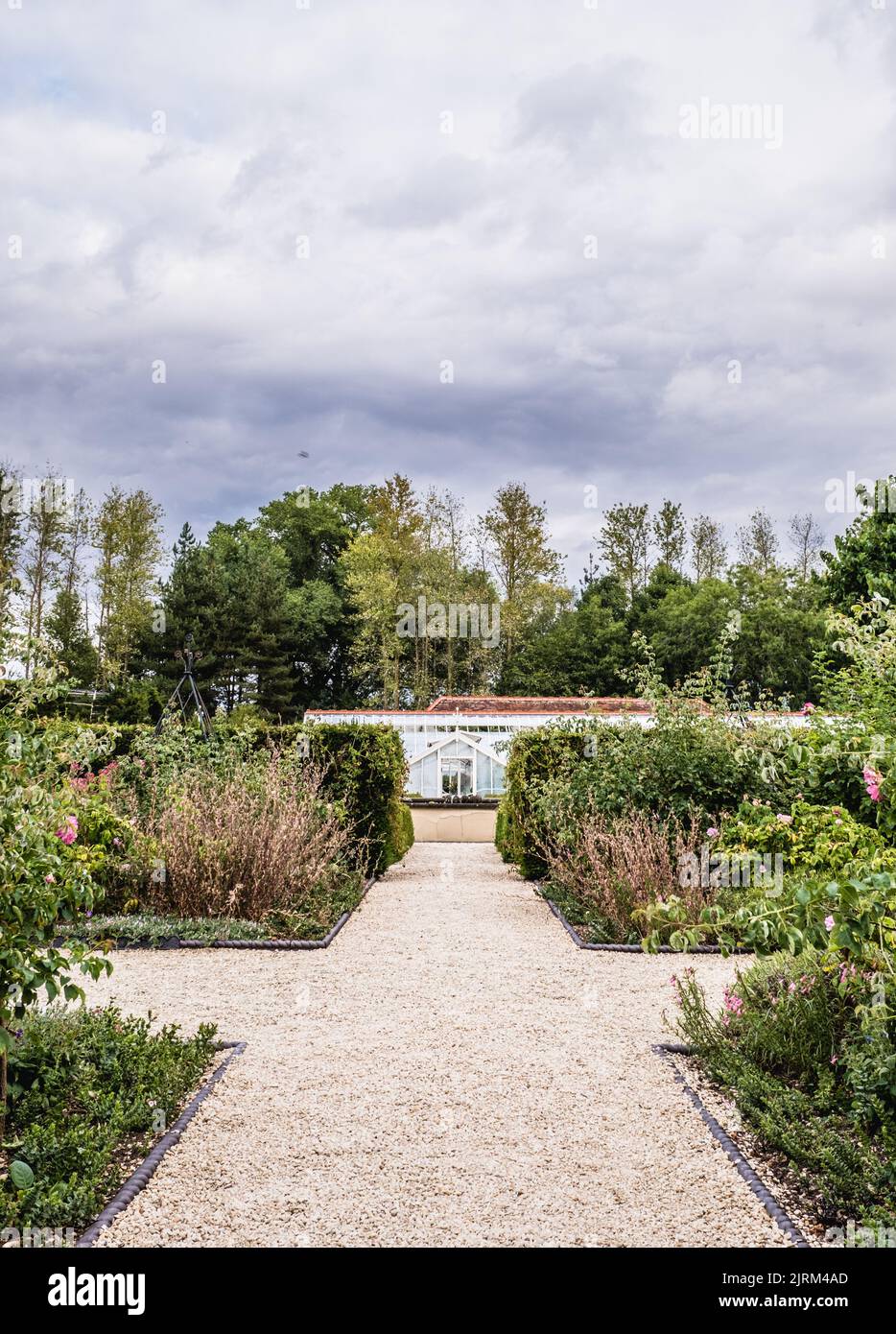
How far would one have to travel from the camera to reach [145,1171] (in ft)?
10.3

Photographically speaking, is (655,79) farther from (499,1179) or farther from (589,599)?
(589,599)

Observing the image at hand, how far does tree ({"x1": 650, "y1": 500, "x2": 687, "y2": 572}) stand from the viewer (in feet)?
129

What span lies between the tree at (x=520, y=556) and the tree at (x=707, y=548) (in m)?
6.88

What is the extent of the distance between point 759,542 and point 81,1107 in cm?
3592

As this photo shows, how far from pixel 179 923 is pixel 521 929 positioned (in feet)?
9.22

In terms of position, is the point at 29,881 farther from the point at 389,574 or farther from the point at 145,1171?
the point at 389,574

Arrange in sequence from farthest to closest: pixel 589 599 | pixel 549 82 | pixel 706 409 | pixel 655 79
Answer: pixel 589 599 < pixel 706 409 < pixel 655 79 < pixel 549 82

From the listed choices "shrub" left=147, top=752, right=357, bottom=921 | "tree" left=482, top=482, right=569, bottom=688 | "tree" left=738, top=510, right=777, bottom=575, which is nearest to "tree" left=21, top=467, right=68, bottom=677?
"tree" left=482, top=482, right=569, bottom=688

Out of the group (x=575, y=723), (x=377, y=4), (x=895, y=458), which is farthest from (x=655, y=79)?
(x=895, y=458)

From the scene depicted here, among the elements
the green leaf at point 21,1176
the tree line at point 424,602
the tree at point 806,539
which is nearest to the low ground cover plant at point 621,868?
the green leaf at point 21,1176

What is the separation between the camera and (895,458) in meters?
17.9

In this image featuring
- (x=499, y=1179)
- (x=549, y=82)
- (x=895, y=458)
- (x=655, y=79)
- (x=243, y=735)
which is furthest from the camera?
(x=895, y=458)

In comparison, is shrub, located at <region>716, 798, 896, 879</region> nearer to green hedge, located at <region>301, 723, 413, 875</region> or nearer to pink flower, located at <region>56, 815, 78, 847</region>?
pink flower, located at <region>56, 815, 78, 847</region>

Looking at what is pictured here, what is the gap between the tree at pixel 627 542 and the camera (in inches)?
1560
